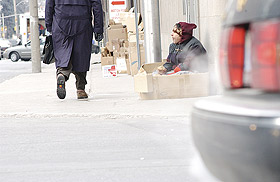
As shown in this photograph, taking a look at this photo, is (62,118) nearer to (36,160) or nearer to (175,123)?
(175,123)

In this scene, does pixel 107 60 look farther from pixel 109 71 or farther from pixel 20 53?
pixel 20 53

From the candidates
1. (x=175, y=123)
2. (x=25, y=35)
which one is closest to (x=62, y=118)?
(x=175, y=123)

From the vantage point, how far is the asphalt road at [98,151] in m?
4.71

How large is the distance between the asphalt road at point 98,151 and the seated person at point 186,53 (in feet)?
5.25

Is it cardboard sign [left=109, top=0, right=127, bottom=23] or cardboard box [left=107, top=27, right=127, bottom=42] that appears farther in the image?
cardboard sign [left=109, top=0, right=127, bottom=23]

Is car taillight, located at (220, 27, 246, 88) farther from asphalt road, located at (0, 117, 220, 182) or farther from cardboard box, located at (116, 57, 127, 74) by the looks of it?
cardboard box, located at (116, 57, 127, 74)

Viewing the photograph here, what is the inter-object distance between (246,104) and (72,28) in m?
6.64

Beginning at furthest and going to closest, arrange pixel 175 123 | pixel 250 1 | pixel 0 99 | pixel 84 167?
1. pixel 0 99
2. pixel 175 123
3. pixel 84 167
4. pixel 250 1

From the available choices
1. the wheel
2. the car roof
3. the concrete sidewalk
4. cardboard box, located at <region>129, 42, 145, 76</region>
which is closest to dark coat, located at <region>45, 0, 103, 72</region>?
the concrete sidewalk

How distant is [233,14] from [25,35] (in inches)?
2099

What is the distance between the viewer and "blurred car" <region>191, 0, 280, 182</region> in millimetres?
2596

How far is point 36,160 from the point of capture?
5.37 meters

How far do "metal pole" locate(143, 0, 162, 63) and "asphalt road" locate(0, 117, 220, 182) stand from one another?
8.82 ft

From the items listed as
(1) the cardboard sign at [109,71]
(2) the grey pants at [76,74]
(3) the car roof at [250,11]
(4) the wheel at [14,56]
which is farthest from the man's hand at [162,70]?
(4) the wheel at [14,56]
